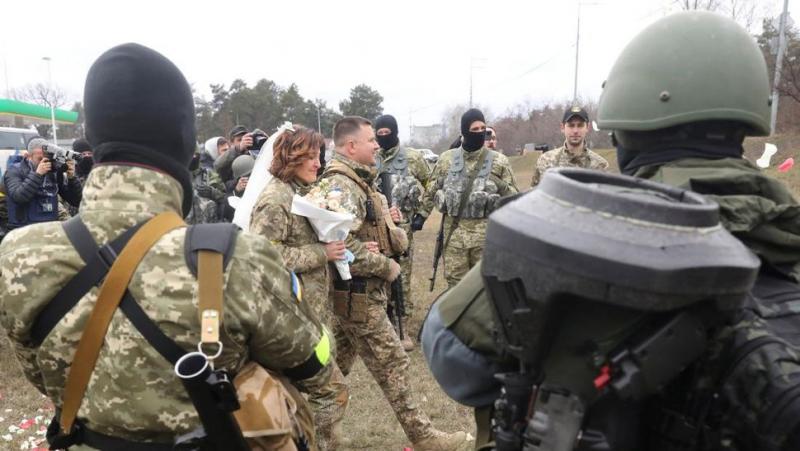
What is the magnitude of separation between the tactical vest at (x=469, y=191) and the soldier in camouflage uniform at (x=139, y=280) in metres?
4.37

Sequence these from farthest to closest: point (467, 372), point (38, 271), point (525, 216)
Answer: point (38, 271) < point (467, 372) < point (525, 216)

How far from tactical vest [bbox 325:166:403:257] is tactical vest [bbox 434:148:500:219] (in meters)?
1.89

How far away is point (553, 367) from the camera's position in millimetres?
988

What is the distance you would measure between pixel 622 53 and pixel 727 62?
235mm

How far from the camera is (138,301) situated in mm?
1518

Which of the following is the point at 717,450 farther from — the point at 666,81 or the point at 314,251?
the point at 314,251

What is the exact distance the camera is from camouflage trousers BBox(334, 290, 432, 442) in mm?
3760

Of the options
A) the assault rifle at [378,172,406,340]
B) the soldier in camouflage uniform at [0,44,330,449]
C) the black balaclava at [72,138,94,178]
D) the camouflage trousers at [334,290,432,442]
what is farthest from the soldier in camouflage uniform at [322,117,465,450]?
the black balaclava at [72,138,94,178]

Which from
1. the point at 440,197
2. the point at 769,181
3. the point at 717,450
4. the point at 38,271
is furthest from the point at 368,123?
the point at 717,450

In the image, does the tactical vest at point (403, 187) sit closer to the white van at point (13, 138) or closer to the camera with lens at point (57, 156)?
the camera with lens at point (57, 156)

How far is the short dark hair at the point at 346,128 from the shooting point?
4.00 m

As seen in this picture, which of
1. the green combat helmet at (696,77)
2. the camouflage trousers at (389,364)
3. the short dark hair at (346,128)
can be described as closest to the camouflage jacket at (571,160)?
the short dark hair at (346,128)

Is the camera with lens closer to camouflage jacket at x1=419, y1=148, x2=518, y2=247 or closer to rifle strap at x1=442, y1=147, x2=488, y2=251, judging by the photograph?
camouflage jacket at x1=419, y1=148, x2=518, y2=247

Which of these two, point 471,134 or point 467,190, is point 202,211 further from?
point 471,134
